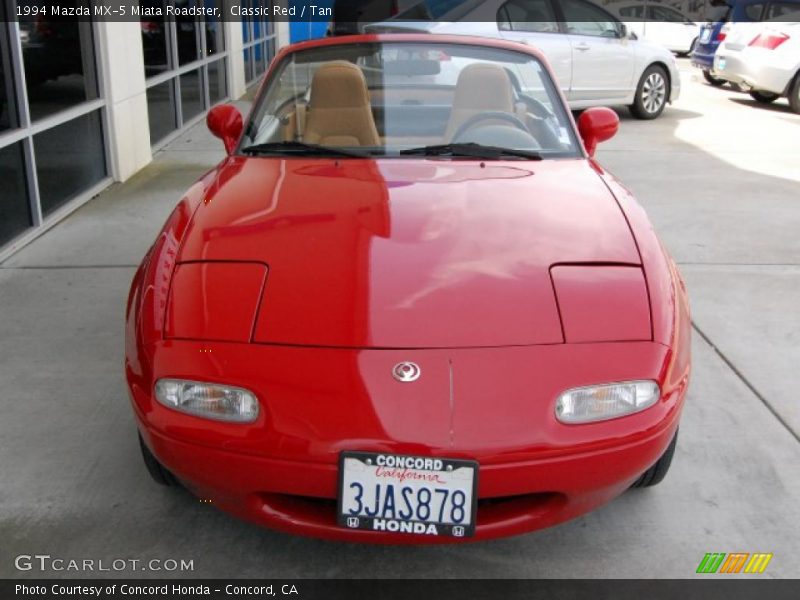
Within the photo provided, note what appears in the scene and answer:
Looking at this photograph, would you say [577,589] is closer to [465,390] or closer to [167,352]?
[465,390]

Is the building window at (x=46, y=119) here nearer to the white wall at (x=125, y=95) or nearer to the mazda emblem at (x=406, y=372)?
the white wall at (x=125, y=95)

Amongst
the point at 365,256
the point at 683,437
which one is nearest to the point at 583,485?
the point at 365,256

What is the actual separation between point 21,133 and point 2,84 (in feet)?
1.01

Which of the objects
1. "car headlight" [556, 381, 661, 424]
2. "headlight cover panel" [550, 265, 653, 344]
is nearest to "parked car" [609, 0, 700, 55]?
"headlight cover panel" [550, 265, 653, 344]

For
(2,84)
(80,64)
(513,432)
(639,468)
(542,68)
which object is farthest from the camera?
(80,64)

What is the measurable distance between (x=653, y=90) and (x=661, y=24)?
11573 millimetres

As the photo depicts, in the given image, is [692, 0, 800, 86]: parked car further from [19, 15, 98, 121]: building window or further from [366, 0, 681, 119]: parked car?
[19, 15, 98, 121]: building window

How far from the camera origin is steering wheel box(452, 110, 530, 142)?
3.66 metres

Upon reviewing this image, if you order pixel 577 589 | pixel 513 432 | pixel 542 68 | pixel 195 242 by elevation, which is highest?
pixel 542 68

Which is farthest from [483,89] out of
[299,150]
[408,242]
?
[408,242]

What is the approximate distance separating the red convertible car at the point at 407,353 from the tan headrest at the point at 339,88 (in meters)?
0.67

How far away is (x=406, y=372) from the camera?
7.32 feet

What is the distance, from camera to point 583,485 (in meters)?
2.20

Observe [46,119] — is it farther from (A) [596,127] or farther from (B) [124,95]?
(A) [596,127]
